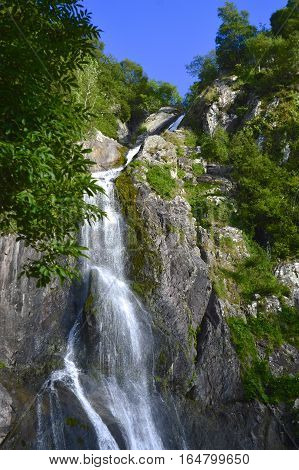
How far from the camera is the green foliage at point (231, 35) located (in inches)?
1258

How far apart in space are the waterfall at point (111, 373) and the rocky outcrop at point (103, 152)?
902 centimetres

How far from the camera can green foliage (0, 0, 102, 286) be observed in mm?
3754

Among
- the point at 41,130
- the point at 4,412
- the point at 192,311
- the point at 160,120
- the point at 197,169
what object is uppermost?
the point at 160,120

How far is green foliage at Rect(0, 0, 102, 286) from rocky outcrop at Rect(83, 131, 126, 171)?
18.6m

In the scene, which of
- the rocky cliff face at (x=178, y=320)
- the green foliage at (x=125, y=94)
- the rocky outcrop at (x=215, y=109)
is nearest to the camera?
the rocky cliff face at (x=178, y=320)

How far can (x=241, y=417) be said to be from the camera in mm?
12094

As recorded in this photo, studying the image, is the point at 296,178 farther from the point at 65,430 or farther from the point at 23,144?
the point at 23,144

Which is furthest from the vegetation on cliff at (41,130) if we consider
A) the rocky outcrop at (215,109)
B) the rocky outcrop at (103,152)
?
the rocky outcrop at (215,109)

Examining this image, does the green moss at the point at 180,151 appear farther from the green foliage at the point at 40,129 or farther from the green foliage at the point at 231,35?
the green foliage at the point at 40,129

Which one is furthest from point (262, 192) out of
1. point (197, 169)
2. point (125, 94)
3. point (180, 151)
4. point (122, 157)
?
point (125, 94)

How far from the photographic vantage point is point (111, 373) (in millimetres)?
11977

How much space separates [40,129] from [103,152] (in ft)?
67.5

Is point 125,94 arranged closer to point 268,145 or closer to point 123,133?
point 123,133

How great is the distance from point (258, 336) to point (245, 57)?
24550 millimetres
